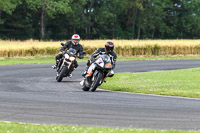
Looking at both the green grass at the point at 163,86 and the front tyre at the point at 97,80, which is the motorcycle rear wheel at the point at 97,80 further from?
the green grass at the point at 163,86

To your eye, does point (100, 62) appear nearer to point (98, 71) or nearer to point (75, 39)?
point (98, 71)

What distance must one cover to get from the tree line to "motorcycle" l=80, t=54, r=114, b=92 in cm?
4454

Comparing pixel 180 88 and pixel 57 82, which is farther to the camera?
pixel 57 82

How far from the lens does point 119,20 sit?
89.7 meters

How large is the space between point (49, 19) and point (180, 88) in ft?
207

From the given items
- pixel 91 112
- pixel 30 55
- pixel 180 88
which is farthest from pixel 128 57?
pixel 91 112

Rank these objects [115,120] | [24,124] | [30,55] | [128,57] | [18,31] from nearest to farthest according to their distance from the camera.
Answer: [24,124] → [115,120] → [30,55] → [128,57] → [18,31]

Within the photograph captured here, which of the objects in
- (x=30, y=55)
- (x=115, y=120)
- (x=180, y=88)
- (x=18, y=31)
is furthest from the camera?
(x=18, y=31)

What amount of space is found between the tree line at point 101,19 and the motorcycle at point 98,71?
44.5 meters

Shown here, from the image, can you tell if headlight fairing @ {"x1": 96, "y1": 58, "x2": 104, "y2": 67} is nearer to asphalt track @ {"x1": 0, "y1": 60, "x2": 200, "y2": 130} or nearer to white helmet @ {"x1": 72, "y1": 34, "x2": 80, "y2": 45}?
asphalt track @ {"x1": 0, "y1": 60, "x2": 200, "y2": 130}

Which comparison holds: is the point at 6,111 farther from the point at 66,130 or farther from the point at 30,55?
the point at 30,55

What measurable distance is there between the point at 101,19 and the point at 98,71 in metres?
64.8

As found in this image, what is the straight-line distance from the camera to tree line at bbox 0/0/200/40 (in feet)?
232

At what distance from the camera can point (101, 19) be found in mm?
79125
